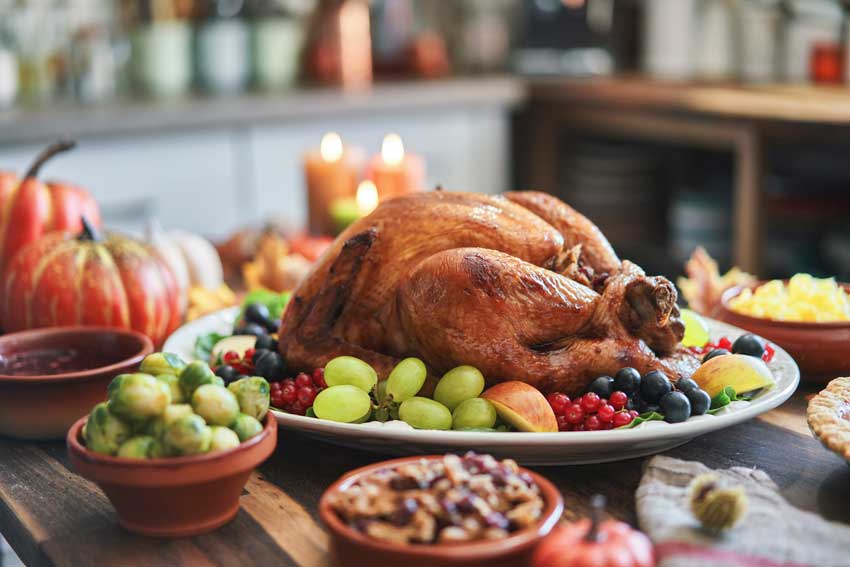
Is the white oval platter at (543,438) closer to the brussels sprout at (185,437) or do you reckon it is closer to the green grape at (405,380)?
the green grape at (405,380)

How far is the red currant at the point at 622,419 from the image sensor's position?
1.08 meters

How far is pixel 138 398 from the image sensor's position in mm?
898

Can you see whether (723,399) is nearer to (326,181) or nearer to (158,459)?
Answer: (158,459)

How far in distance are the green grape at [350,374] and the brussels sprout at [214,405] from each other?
0.23 meters

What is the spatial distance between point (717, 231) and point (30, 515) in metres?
2.86

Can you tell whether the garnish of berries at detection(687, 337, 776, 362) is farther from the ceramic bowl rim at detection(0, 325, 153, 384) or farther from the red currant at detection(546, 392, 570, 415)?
the ceramic bowl rim at detection(0, 325, 153, 384)

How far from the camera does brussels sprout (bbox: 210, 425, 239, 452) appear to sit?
3.01 feet

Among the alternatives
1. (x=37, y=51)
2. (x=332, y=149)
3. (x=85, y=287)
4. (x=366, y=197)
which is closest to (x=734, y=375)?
(x=85, y=287)

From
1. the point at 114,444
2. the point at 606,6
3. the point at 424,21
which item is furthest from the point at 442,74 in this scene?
the point at 114,444

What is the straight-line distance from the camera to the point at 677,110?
336cm

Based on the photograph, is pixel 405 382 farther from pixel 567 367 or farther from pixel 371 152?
pixel 371 152

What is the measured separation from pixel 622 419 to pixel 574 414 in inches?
2.0

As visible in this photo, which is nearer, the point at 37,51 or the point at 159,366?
the point at 159,366

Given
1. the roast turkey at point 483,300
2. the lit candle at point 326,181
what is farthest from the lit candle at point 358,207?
the roast turkey at point 483,300
